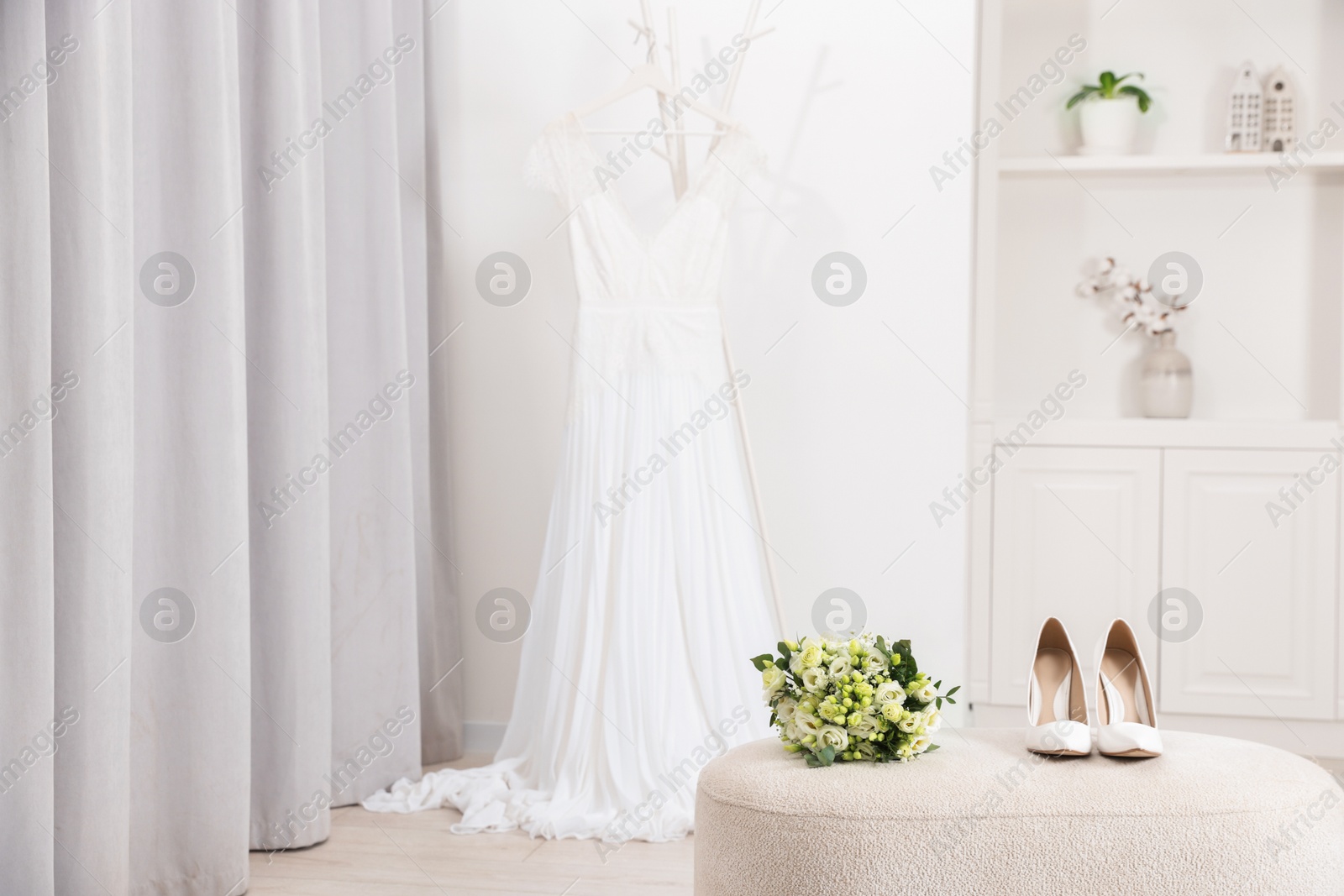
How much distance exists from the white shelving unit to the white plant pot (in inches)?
2.4

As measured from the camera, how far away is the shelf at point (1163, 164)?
9.07ft

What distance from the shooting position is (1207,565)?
2.74 meters

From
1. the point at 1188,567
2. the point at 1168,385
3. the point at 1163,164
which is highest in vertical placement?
the point at 1163,164

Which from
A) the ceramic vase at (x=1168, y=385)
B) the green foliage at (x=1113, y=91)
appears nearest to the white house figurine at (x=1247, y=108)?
the green foliage at (x=1113, y=91)

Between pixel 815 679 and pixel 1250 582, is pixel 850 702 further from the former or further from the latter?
pixel 1250 582

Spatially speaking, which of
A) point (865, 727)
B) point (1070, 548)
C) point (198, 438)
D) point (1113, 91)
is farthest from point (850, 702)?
point (1113, 91)

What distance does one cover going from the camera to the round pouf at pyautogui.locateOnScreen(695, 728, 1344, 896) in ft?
4.13

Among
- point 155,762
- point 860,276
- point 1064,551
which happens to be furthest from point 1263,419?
point 155,762

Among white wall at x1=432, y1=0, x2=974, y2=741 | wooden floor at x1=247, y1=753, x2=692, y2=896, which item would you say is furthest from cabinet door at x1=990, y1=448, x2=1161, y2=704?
wooden floor at x1=247, y1=753, x2=692, y2=896

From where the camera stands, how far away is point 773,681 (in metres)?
1.48

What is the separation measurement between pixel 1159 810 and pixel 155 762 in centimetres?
158

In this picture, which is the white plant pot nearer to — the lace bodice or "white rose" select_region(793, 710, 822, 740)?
the lace bodice

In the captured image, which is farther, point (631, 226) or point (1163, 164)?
point (1163, 164)

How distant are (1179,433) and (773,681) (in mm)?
1778
